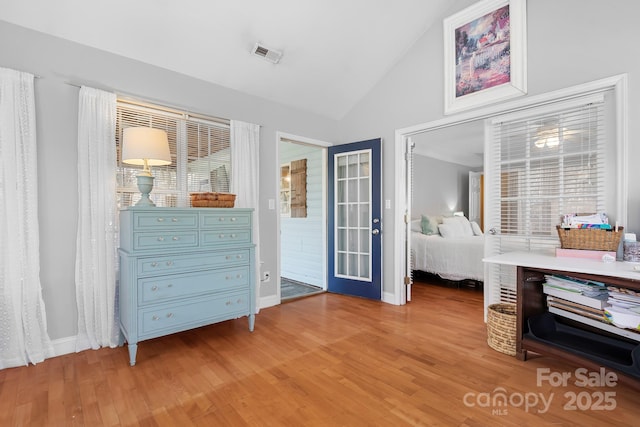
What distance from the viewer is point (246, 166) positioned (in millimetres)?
3371

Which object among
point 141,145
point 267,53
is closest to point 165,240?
point 141,145

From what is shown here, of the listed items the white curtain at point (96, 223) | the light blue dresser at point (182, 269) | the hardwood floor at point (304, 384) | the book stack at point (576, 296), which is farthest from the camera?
the white curtain at point (96, 223)

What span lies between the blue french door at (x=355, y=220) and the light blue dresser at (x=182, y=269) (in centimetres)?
161

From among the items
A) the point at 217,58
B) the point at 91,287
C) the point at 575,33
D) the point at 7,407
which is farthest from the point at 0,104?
the point at 575,33

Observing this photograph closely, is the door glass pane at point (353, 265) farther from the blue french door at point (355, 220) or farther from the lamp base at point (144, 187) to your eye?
the lamp base at point (144, 187)

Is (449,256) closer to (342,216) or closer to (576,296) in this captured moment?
(342,216)

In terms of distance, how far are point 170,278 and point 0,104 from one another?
5.54ft

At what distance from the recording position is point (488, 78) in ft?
9.38

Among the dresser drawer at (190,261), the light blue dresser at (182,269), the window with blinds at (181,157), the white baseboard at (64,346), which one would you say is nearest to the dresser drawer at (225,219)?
the light blue dresser at (182,269)

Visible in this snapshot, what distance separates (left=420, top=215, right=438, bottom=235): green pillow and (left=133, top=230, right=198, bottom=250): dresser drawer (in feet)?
13.0

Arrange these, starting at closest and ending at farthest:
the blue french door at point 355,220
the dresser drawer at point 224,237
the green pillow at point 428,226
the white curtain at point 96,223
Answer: the white curtain at point 96,223
the dresser drawer at point 224,237
the blue french door at point 355,220
the green pillow at point 428,226

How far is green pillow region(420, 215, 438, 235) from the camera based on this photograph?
530cm

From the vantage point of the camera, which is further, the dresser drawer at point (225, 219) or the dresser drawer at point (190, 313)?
the dresser drawer at point (225, 219)

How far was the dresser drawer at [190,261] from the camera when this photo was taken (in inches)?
92.1
